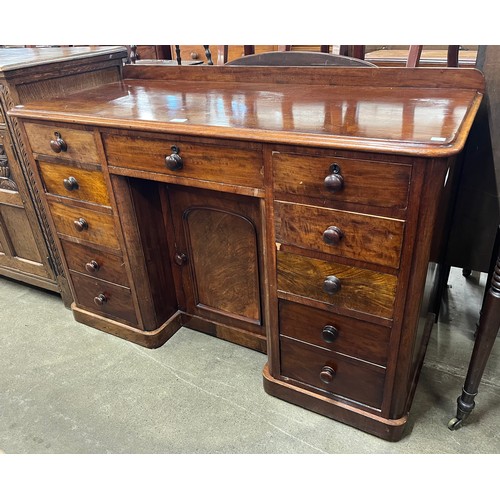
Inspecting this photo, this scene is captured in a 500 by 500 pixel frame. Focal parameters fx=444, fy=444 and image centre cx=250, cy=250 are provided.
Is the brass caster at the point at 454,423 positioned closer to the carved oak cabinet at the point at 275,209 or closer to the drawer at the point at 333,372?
the carved oak cabinet at the point at 275,209

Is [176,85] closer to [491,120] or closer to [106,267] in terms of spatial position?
[106,267]

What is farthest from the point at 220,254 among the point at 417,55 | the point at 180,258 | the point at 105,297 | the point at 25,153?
the point at 417,55

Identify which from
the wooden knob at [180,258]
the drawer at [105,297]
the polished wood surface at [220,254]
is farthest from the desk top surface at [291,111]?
the drawer at [105,297]

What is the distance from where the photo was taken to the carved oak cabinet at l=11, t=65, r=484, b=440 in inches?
39.2

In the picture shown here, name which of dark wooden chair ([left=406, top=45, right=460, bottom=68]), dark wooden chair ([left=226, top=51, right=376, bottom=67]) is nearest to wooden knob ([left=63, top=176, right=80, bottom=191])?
dark wooden chair ([left=226, top=51, right=376, bottom=67])

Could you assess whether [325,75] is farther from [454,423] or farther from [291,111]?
[454,423]

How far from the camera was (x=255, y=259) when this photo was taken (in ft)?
4.75

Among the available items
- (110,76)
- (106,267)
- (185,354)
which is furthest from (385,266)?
(110,76)

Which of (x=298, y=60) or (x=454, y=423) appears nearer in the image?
(x=454, y=423)

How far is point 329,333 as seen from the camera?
121 cm

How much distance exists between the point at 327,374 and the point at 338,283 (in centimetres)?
31

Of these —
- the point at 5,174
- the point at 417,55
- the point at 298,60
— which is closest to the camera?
the point at 417,55

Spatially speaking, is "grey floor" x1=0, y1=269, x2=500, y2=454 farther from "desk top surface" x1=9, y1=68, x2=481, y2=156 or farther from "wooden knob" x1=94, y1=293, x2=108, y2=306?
"desk top surface" x1=9, y1=68, x2=481, y2=156

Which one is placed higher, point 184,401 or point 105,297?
point 105,297
